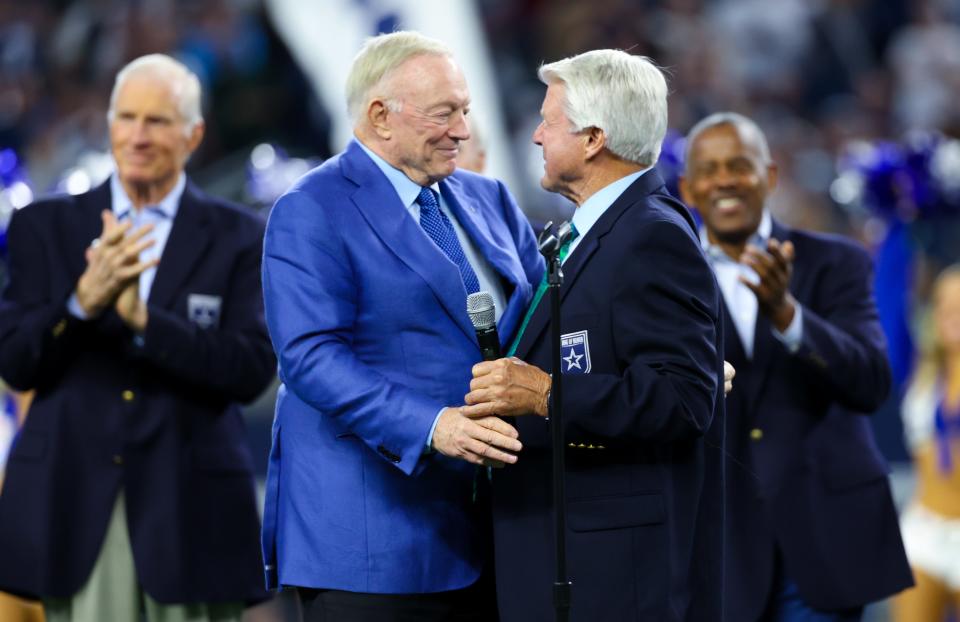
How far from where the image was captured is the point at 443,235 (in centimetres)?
387

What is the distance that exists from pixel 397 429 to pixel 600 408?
46 cm

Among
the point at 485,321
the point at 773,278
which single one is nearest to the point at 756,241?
the point at 773,278

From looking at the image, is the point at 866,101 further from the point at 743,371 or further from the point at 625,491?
the point at 625,491

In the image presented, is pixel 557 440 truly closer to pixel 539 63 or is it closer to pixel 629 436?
pixel 629 436

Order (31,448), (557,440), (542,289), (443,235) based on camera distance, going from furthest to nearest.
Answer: (31,448) → (443,235) → (542,289) → (557,440)

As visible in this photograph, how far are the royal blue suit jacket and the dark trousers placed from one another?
0.03m

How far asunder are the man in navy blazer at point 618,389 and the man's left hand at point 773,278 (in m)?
0.72

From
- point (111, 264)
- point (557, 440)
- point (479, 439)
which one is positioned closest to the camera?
point (557, 440)

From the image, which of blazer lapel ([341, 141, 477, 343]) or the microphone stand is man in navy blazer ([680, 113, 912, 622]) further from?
the microphone stand

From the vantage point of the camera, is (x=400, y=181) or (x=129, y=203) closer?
(x=400, y=181)

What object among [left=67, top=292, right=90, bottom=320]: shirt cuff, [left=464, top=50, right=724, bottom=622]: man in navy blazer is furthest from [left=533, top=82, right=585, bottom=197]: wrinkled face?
[left=67, top=292, right=90, bottom=320]: shirt cuff

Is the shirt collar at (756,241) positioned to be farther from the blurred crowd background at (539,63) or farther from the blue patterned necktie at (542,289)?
the blurred crowd background at (539,63)

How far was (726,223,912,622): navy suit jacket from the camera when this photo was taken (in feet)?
15.0

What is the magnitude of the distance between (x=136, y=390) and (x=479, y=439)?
57.0 inches
